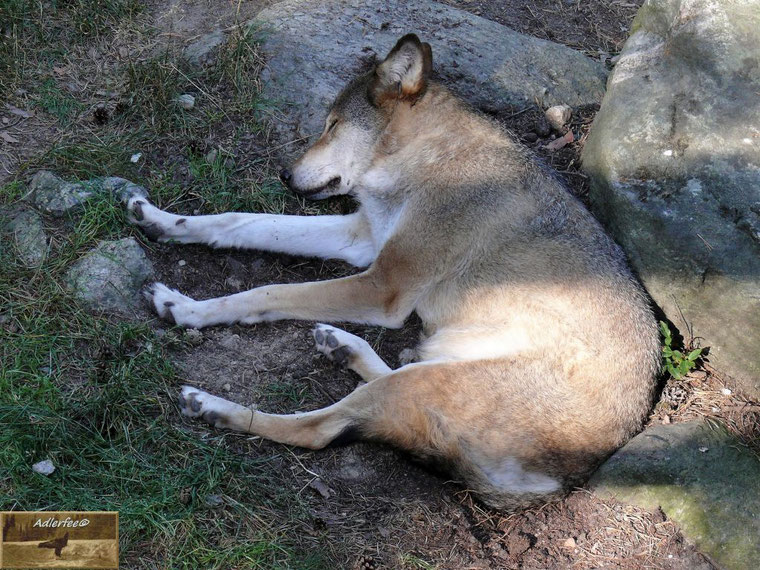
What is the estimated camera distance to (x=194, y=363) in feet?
14.2

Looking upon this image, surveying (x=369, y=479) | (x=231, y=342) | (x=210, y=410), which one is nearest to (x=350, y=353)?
(x=231, y=342)

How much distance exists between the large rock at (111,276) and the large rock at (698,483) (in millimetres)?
2922

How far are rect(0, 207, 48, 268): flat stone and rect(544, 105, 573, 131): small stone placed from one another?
3.91 metres

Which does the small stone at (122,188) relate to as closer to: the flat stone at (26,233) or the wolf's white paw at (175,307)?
the flat stone at (26,233)

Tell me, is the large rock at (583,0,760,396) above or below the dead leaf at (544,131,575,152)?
above

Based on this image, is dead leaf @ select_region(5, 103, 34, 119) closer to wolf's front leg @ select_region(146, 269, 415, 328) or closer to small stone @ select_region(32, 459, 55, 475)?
wolf's front leg @ select_region(146, 269, 415, 328)

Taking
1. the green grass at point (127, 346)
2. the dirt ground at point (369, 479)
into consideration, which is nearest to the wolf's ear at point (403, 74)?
the green grass at point (127, 346)

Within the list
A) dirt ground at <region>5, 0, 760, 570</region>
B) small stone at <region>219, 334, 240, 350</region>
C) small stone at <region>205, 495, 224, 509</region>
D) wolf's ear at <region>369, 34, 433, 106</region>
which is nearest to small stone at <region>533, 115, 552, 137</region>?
dirt ground at <region>5, 0, 760, 570</region>

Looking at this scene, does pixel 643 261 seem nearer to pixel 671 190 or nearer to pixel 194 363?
pixel 671 190

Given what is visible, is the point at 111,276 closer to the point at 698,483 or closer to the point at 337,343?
the point at 337,343

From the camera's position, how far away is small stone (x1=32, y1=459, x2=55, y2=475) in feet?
11.4

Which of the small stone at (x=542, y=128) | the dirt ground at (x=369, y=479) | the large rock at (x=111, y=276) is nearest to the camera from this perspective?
the dirt ground at (x=369, y=479)

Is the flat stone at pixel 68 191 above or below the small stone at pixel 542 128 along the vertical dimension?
below

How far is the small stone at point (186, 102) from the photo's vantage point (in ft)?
18.6
